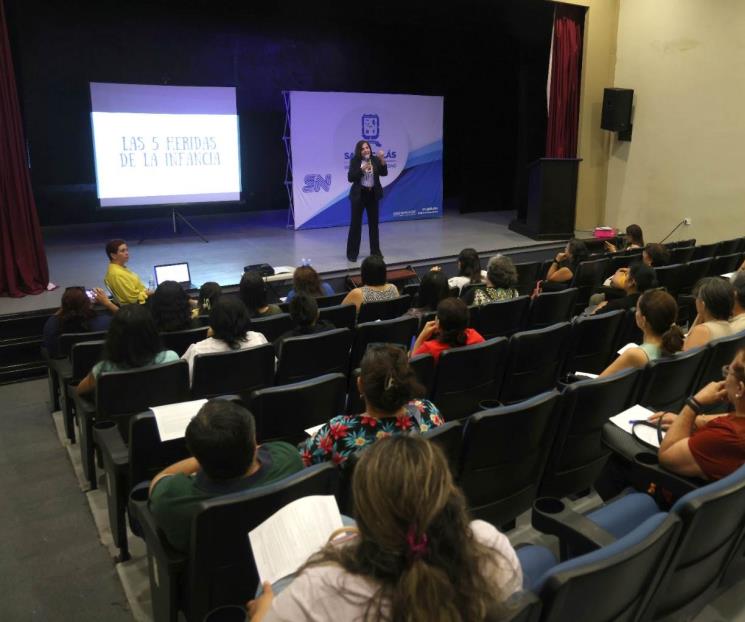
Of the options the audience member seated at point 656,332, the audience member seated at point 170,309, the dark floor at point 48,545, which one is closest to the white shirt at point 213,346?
the audience member seated at point 170,309

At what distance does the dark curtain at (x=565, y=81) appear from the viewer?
9227mm

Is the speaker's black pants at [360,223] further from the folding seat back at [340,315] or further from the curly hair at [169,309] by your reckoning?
the curly hair at [169,309]

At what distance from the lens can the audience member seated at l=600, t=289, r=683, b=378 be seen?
293 centimetres

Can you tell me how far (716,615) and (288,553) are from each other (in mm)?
1516

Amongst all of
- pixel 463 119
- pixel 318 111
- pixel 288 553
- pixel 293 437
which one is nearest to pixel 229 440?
pixel 288 553

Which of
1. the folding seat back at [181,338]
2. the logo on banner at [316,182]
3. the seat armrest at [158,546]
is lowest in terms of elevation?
the seat armrest at [158,546]

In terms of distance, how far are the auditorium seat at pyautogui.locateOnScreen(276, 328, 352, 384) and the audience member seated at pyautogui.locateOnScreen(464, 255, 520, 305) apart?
4.30ft

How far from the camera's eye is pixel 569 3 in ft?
29.8

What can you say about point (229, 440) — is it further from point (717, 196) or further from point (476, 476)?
point (717, 196)

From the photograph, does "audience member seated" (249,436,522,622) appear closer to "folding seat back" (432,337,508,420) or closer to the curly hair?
"folding seat back" (432,337,508,420)

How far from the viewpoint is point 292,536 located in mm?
1544

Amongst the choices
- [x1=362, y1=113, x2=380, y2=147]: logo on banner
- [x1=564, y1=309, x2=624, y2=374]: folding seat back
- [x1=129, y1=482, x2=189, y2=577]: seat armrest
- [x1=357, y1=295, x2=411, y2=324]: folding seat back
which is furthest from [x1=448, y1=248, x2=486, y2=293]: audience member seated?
[x1=362, y1=113, x2=380, y2=147]: logo on banner

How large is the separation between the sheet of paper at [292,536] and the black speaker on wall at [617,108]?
29.6 ft

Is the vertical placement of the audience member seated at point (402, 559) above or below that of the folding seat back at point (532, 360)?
above
